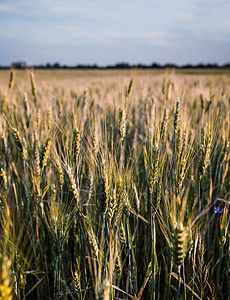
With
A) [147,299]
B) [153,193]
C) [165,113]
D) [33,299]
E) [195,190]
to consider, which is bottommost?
[33,299]

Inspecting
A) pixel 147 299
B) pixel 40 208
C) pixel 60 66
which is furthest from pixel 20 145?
pixel 60 66

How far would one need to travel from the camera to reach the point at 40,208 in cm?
146

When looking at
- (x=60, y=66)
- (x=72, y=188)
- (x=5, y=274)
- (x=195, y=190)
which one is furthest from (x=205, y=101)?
(x=60, y=66)

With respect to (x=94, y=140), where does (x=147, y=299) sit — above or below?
below

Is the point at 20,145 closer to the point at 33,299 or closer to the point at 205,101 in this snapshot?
the point at 33,299

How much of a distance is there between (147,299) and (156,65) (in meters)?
50.5

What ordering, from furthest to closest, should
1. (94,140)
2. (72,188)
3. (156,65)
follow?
(156,65), (94,140), (72,188)

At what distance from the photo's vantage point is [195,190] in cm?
188

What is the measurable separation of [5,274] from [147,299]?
1.15 meters

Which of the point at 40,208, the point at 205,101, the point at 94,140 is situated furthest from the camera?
the point at 205,101

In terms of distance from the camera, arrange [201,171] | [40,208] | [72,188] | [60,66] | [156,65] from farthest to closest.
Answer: [60,66]
[156,65]
[40,208]
[201,171]
[72,188]

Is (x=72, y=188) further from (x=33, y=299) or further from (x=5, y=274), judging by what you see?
(x=33, y=299)

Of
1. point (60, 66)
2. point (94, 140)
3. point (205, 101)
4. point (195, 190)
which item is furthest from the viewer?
point (60, 66)

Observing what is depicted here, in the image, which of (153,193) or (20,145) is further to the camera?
(20,145)
